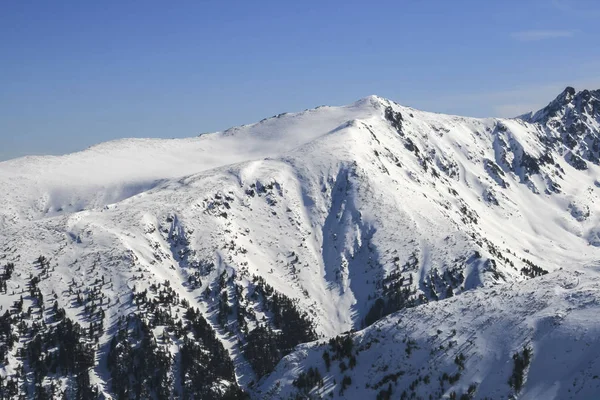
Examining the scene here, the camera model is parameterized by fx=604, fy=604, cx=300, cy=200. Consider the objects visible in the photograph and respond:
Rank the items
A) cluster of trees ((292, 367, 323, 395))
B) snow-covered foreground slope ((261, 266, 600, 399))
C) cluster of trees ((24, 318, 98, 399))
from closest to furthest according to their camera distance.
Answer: snow-covered foreground slope ((261, 266, 600, 399)) → cluster of trees ((292, 367, 323, 395)) → cluster of trees ((24, 318, 98, 399))

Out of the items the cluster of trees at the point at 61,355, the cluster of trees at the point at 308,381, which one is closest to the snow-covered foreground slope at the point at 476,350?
the cluster of trees at the point at 308,381

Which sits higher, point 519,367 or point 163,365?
point 163,365

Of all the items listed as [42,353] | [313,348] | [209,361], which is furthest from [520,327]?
[42,353]

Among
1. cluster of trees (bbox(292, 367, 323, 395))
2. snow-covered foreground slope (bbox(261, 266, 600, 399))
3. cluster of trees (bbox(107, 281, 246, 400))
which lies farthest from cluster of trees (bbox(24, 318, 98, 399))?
cluster of trees (bbox(292, 367, 323, 395))

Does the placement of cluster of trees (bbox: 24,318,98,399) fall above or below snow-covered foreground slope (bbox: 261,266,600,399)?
above

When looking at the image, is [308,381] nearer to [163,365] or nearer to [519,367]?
[519,367]

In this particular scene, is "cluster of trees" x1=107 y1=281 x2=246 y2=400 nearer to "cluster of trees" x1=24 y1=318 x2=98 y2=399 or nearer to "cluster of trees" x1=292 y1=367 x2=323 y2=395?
"cluster of trees" x1=24 y1=318 x2=98 y2=399

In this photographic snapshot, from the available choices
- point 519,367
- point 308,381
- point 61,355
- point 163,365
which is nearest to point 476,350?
point 519,367

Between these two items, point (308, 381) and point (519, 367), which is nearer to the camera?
point (519, 367)

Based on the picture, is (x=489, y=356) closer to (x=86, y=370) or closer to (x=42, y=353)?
(x=86, y=370)

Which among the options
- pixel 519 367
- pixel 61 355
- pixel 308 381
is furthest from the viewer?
pixel 61 355

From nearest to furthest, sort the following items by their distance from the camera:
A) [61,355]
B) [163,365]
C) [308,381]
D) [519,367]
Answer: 1. [519,367]
2. [308,381]
3. [61,355]
4. [163,365]

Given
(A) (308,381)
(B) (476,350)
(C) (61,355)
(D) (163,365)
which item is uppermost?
(C) (61,355)
